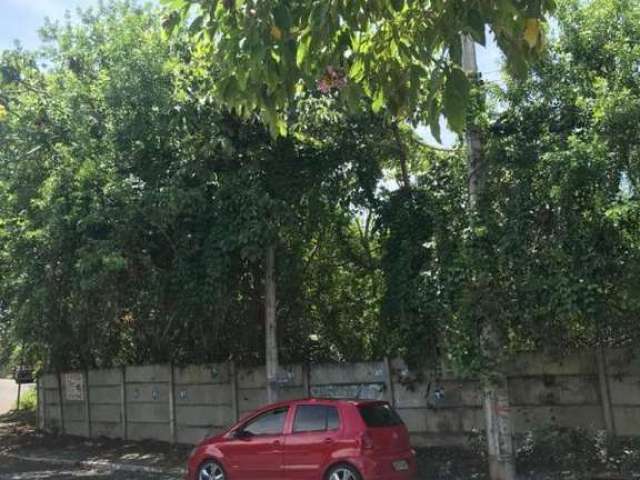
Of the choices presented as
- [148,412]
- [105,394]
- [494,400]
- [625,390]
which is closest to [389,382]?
[494,400]

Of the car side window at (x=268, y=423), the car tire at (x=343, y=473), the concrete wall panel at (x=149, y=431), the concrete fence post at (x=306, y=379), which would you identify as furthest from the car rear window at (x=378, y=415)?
the concrete wall panel at (x=149, y=431)

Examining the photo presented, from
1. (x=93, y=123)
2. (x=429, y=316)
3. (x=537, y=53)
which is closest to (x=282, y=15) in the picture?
(x=537, y=53)

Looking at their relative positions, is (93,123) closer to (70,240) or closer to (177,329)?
(70,240)

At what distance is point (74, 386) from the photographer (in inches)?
869

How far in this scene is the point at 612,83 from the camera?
11.3 metres

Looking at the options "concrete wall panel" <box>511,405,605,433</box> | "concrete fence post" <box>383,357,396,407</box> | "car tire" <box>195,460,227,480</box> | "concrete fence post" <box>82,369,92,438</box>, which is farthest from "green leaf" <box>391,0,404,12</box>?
"concrete fence post" <box>82,369,92,438</box>

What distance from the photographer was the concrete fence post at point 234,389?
17.4 m

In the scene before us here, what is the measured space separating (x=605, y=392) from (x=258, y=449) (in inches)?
231

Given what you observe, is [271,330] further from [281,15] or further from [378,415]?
[281,15]

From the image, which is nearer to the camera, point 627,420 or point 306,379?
point 627,420

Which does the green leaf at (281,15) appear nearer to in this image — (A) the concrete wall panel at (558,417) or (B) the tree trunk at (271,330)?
(A) the concrete wall panel at (558,417)

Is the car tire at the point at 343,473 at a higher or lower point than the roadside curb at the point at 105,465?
higher

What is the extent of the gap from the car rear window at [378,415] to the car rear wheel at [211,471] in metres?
2.73

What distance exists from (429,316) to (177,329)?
728cm
